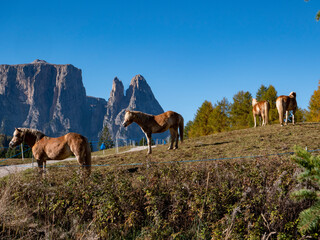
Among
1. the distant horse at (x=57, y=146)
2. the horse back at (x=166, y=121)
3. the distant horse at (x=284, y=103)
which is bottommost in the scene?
the distant horse at (x=57, y=146)

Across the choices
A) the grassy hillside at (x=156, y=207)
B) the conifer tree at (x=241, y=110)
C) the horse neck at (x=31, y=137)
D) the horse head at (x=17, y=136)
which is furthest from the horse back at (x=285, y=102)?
the conifer tree at (x=241, y=110)

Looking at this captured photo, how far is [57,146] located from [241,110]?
3662 cm

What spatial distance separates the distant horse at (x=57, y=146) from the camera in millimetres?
8852

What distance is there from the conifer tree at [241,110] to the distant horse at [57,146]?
111ft

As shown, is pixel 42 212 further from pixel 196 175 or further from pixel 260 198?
pixel 260 198

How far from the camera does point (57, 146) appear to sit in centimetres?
925

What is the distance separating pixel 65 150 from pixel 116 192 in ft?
15.9

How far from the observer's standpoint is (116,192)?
5.04 meters

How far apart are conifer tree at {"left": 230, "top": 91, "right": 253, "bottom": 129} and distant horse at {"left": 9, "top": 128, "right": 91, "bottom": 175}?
3394 cm

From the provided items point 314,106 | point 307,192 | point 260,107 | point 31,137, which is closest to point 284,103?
point 260,107

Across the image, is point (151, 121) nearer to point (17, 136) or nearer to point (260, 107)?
point (17, 136)

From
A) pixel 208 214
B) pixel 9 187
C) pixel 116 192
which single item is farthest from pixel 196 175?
pixel 9 187

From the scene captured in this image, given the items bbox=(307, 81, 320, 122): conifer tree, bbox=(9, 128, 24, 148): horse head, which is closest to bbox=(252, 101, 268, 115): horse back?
bbox=(307, 81, 320, 122): conifer tree

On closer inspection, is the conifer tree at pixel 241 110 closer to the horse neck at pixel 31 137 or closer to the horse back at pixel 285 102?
the horse back at pixel 285 102
